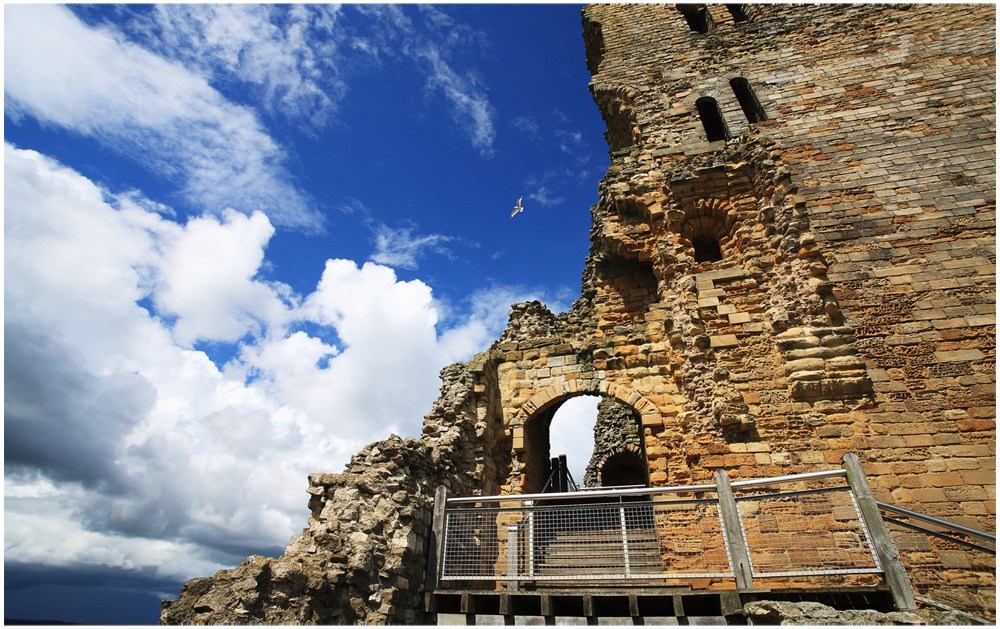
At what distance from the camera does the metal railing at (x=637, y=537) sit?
15.9 ft

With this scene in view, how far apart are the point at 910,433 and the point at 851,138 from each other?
5.87 metres

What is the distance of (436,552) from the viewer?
18.6 feet

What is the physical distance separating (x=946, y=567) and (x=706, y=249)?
6.17 m

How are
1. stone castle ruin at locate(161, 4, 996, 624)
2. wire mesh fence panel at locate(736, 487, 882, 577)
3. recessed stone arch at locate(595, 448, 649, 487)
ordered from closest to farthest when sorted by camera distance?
wire mesh fence panel at locate(736, 487, 882, 577)
stone castle ruin at locate(161, 4, 996, 624)
recessed stone arch at locate(595, 448, 649, 487)

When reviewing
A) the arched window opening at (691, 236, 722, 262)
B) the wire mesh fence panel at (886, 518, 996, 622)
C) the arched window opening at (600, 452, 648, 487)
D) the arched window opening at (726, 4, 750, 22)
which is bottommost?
the wire mesh fence panel at (886, 518, 996, 622)

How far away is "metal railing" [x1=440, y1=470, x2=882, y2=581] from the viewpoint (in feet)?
15.9

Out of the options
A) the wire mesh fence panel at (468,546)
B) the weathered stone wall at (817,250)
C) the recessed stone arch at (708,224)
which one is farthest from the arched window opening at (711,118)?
the wire mesh fence panel at (468,546)

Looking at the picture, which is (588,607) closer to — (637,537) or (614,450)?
(637,537)

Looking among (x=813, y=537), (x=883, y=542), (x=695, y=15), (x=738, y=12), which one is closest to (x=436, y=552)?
(x=813, y=537)

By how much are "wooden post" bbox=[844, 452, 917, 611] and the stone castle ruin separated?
1303mm

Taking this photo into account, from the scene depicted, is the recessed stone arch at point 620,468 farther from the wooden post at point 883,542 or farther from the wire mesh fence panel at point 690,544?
the wooden post at point 883,542

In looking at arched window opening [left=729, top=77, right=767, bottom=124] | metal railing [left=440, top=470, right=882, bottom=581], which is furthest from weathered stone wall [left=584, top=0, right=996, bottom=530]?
metal railing [left=440, top=470, right=882, bottom=581]

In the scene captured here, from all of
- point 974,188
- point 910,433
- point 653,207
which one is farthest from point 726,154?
point 910,433

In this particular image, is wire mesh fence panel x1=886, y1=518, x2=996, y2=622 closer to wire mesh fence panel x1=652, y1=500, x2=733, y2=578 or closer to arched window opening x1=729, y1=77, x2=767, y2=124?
wire mesh fence panel x1=652, y1=500, x2=733, y2=578
